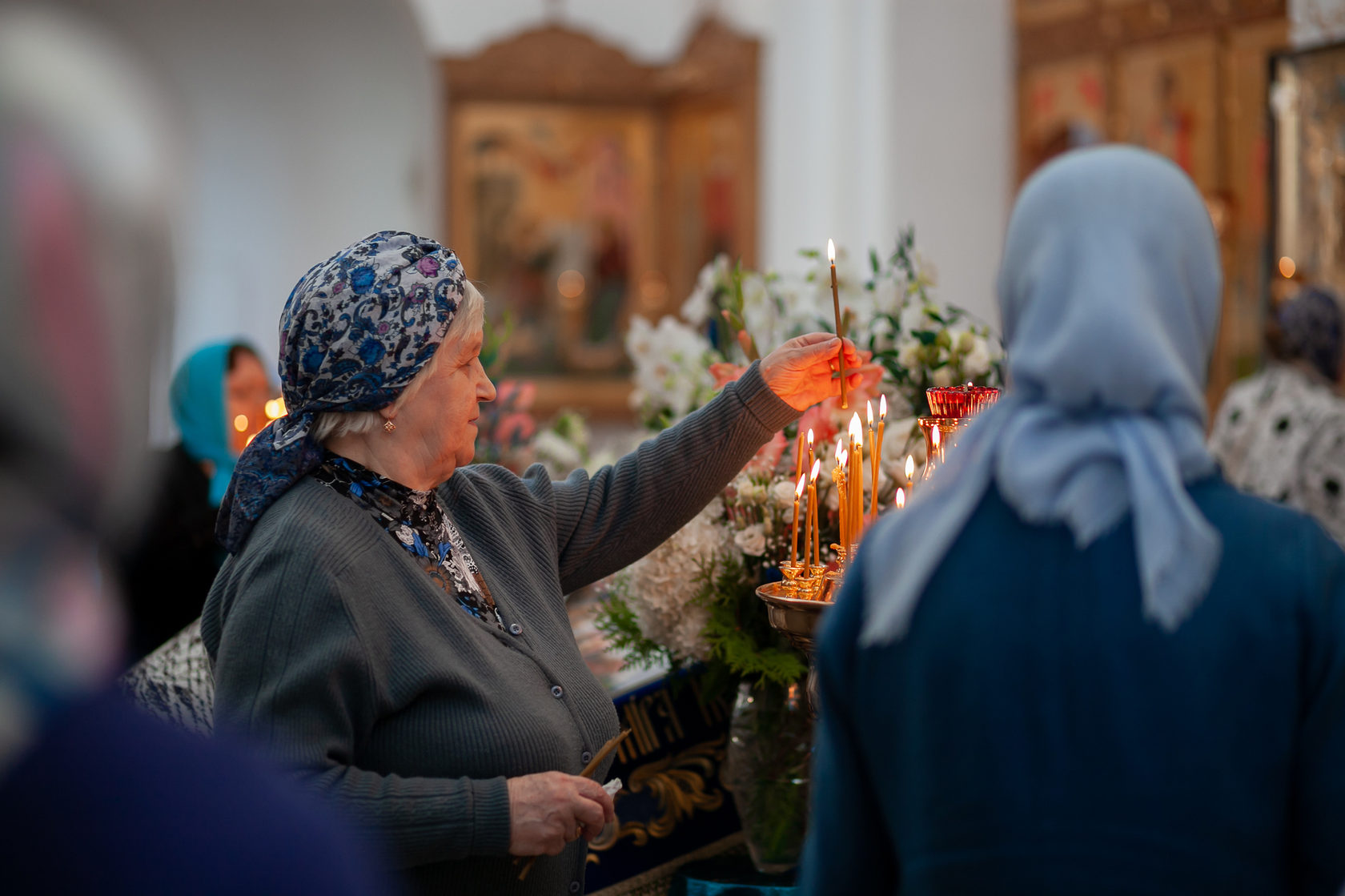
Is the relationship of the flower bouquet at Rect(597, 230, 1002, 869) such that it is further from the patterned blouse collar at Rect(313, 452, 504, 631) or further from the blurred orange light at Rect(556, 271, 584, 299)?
the blurred orange light at Rect(556, 271, 584, 299)

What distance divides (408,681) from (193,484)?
199cm

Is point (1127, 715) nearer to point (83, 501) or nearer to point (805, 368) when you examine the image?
point (83, 501)

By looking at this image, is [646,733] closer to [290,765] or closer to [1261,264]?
[290,765]

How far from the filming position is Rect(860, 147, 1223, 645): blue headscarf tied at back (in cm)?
110

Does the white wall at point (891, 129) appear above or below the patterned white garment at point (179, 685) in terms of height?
above

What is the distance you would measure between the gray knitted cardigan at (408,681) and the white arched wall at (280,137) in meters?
6.19

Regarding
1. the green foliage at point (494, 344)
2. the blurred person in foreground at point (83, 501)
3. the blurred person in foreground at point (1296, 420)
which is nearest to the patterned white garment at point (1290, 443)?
the blurred person in foreground at point (1296, 420)

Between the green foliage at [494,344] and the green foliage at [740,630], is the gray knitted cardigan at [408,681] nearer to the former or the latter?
the green foliage at [740,630]

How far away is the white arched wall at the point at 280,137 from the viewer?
24.7ft

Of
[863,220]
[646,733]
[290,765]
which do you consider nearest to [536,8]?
[863,220]

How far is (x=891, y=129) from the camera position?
6773mm

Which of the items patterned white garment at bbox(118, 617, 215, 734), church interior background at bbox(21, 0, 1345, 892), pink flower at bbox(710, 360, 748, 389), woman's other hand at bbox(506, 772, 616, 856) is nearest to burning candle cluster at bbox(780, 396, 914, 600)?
pink flower at bbox(710, 360, 748, 389)

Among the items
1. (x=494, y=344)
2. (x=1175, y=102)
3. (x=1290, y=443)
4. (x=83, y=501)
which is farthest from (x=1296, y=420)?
(x=83, y=501)

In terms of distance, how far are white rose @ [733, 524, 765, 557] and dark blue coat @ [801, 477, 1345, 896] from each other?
0.90 metres
